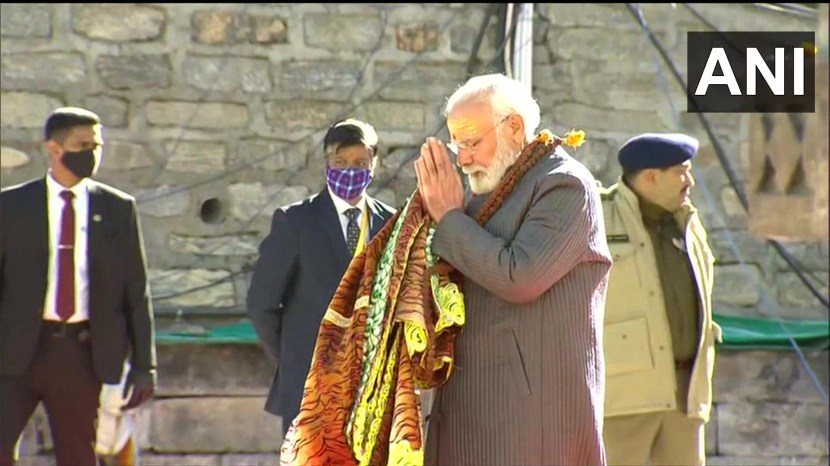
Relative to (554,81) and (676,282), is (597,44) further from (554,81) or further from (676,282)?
(676,282)

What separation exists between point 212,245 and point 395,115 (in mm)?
1074

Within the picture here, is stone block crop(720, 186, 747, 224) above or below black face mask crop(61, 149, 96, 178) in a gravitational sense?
below

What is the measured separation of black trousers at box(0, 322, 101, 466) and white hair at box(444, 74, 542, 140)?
2.33 metres

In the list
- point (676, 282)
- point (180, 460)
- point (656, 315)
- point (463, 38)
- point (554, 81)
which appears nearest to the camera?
point (656, 315)

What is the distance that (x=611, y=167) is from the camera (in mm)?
9367

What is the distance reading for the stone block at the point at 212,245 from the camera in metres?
8.96

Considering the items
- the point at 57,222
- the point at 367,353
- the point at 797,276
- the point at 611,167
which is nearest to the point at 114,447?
the point at 57,222

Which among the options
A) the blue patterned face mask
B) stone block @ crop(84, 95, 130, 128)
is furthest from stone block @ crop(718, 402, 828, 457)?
stone block @ crop(84, 95, 130, 128)

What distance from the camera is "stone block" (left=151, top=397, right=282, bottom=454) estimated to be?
8.59 metres

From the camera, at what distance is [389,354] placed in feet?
15.6

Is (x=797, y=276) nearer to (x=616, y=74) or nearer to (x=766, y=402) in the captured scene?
(x=766, y=402)

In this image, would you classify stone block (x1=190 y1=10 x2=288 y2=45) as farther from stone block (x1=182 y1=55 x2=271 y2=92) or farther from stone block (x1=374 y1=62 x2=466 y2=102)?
stone block (x1=374 y1=62 x2=466 y2=102)

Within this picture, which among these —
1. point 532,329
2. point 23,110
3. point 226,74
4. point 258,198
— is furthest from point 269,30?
point 532,329

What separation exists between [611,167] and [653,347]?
305 centimetres
